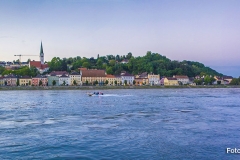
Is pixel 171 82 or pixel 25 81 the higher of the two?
pixel 25 81

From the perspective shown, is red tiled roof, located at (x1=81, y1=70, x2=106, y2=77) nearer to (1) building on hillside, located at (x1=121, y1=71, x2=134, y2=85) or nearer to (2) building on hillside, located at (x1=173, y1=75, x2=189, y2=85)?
(1) building on hillside, located at (x1=121, y1=71, x2=134, y2=85)

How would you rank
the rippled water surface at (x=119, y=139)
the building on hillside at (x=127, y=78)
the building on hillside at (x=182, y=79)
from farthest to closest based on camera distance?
the building on hillside at (x=182, y=79), the building on hillside at (x=127, y=78), the rippled water surface at (x=119, y=139)

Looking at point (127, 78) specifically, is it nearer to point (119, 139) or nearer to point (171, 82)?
point (171, 82)

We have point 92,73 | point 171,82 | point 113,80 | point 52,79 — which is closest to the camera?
point 52,79

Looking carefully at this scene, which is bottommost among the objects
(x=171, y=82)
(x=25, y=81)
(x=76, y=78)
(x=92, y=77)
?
(x=171, y=82)

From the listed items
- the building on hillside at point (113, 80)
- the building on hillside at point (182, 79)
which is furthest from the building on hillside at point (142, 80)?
the building on hillside at point (182, 79)

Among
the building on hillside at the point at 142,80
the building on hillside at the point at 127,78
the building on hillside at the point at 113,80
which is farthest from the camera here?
the building on hillside at the point at 142,80

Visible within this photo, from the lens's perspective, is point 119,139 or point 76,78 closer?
point 119,139

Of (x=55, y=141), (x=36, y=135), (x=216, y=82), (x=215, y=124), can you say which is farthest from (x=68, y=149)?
(x=216, y=82)

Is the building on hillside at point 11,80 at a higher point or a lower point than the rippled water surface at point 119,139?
higher

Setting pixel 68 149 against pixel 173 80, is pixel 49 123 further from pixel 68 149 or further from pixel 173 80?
pixel 173 80

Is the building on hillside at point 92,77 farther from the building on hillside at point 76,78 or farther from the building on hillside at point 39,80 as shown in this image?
the building on hillside at point 39,80

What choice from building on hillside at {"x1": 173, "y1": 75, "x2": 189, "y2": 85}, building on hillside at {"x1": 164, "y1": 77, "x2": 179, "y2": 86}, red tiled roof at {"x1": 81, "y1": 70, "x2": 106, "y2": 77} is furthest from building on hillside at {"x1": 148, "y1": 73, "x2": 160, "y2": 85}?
red tiled roof at {"x1": 81, "y1": 70, "x2": 106, "y2": 77}

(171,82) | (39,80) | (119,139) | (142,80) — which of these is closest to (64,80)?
(39,80)
